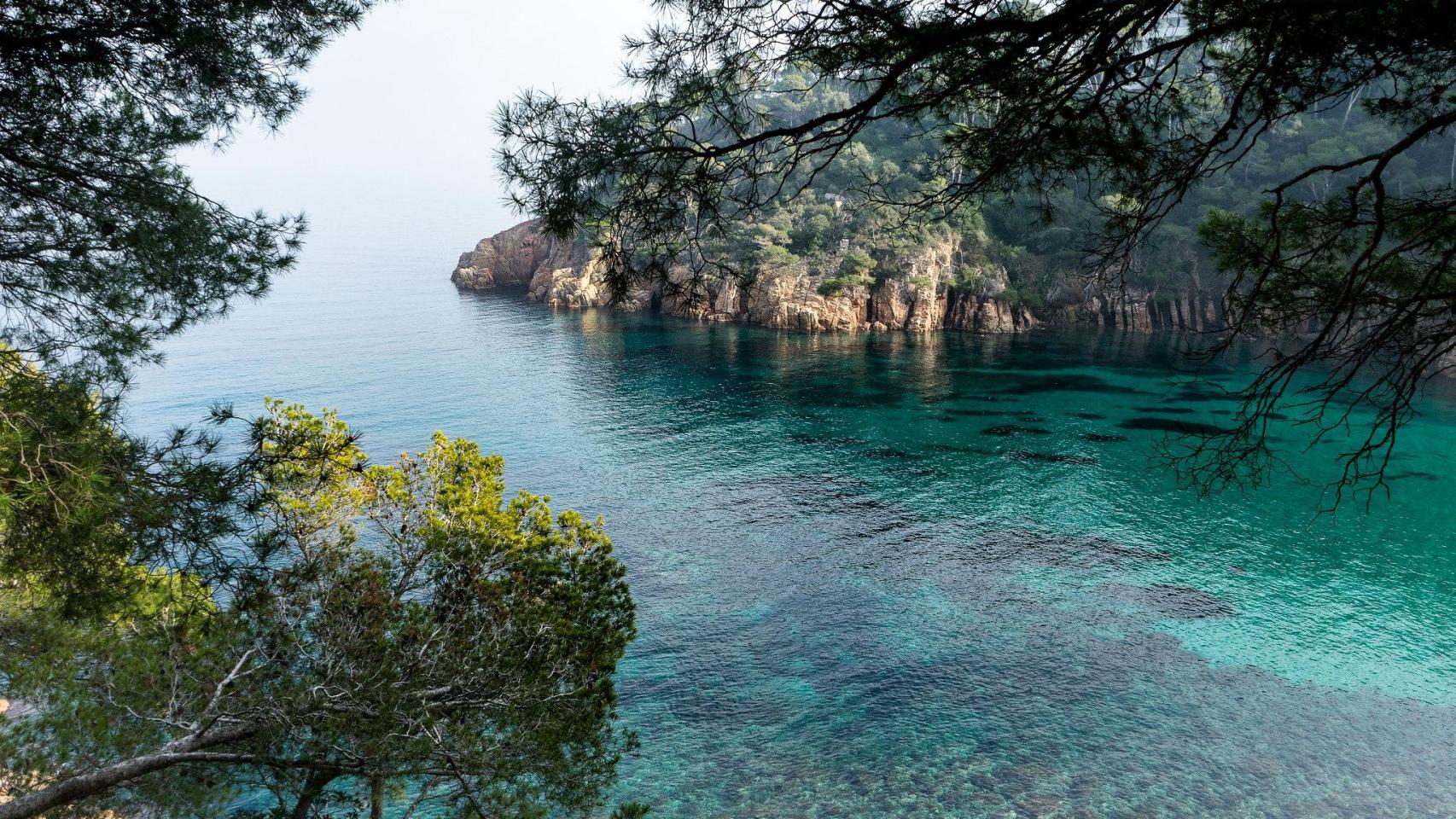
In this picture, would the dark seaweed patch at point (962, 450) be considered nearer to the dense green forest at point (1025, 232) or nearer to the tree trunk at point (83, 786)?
the dense green forest at point (1025, 232)

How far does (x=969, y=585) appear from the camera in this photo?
21.1 m

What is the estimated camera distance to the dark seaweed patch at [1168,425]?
33031 mm

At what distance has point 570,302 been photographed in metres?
64.9

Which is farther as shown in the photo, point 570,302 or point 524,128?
point 570,302

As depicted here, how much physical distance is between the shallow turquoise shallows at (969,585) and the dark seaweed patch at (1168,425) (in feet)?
2.50

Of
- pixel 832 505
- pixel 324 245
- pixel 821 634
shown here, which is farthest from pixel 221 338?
pixel 324 245

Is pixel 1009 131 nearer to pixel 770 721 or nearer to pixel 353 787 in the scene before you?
pixel 770 721

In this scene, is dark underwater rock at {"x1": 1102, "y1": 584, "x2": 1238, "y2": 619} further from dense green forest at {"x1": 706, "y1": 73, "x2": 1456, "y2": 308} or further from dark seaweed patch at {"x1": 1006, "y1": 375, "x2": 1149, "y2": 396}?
dense green forest at {"x1": 706, "y1": 73, "x2": 1456, "y2": 308}

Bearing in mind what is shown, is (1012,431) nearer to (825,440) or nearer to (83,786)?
(825,440)

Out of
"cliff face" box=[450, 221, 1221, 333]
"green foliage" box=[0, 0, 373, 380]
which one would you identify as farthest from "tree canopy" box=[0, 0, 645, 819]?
"cliff face" box=[450, 221, 1221, 333]

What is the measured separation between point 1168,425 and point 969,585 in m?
17.9

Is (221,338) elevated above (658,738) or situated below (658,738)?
above

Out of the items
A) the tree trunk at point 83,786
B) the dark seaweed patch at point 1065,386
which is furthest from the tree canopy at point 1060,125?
the dark seaweed patch at point 1065,386

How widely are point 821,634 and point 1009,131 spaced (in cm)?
1514
